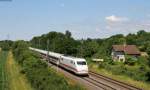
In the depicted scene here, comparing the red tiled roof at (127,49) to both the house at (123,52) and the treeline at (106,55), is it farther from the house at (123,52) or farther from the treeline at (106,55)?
the treeline at (106,55)

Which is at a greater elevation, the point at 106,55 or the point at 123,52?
the point at 123,52

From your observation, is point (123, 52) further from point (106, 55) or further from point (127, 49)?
point (106, 55)

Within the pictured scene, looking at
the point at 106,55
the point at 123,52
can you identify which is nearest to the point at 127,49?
the point at 123,52

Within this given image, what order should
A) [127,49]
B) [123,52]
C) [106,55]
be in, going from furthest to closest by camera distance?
[127,49], [123,52], [106,55]

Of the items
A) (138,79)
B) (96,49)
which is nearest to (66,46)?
(96,49)

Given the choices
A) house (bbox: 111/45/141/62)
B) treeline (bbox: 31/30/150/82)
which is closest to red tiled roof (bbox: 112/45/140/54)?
house (bbox: 111/45/141/62)

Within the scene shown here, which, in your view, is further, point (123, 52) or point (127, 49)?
point (127, 49)

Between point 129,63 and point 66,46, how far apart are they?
78.8 feet

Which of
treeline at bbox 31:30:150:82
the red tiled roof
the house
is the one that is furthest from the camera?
the red tiled roof

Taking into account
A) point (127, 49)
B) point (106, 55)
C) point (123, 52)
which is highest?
point (127, 49)

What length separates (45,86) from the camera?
26.4 meters

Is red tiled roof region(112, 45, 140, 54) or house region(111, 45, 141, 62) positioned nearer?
house region(111, 45, 141, 62)

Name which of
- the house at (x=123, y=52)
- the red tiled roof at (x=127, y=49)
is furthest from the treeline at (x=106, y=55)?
the red tiled roof at (x=127, y=49)

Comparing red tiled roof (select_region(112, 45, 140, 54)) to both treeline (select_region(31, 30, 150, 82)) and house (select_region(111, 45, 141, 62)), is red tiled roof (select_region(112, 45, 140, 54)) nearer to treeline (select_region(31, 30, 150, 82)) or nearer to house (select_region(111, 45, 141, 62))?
house (select_region(111, 45, 141, 62))
